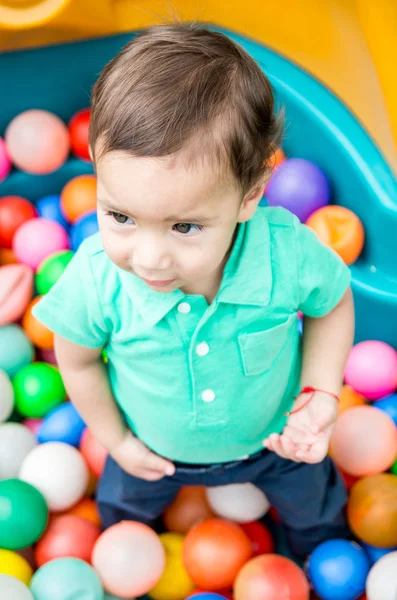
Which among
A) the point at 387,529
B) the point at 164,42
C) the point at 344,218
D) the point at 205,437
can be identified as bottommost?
the point at 387,529

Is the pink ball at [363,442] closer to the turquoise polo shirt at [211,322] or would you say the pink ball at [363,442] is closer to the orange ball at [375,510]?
the orange ball at [375,510]

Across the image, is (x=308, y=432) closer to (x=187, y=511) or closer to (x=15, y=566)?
(x=187, y=511)

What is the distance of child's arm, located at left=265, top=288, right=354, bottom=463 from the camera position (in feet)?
3.21

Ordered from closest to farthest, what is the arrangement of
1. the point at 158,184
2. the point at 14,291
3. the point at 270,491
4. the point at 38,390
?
the point at 158,184 → the point at 270,491 → the point at 38,390 → the point at 14,291

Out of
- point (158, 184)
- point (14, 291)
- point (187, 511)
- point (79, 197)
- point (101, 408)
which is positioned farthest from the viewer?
point (79, 197)

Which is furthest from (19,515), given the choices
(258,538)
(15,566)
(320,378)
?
(320,378)

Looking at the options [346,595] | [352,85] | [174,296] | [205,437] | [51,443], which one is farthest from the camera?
[352,85]

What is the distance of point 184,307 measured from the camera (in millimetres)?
888

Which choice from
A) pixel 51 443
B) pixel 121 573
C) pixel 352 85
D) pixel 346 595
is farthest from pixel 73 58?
pixel 346 595

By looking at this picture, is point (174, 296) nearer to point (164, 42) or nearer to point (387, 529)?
point (164, 42)

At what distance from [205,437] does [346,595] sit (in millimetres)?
354

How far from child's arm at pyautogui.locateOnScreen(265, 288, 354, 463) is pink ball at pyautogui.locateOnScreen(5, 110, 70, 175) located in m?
0.79

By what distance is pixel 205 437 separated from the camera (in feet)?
3.31

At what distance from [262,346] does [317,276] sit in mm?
108
